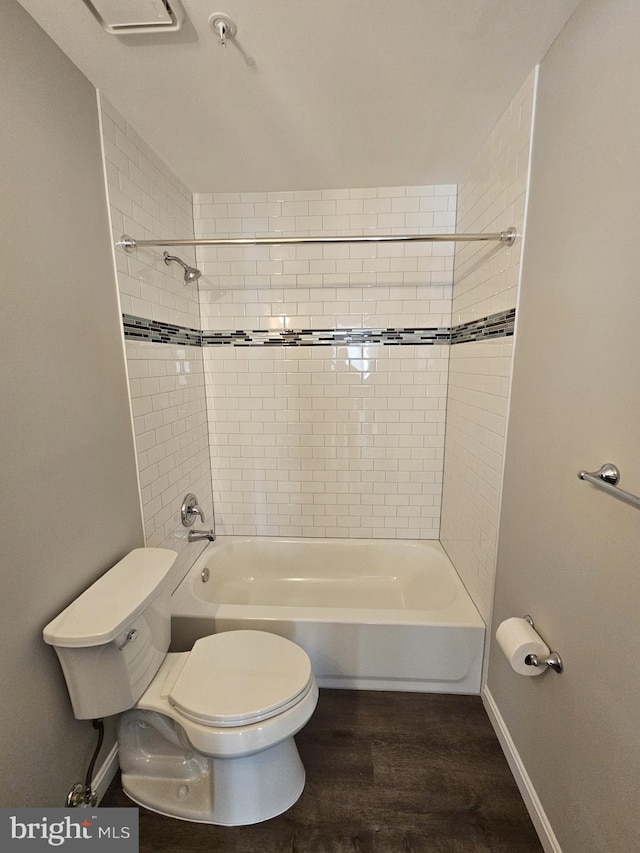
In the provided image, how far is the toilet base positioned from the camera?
1.19m

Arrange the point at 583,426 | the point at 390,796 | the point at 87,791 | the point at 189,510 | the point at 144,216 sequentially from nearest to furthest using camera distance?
the point at 583,426
the point at 87,791
the point at 390,796
the point at 144,216
the point at 189,510

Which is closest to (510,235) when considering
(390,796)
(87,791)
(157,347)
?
(157,347)

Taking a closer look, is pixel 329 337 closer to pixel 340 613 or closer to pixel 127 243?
pixel 127 243

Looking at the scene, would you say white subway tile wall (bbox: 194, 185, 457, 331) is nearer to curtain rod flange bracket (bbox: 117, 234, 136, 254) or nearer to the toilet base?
curtain rod flange bracket (bbox: 117, 234, 136, 254)

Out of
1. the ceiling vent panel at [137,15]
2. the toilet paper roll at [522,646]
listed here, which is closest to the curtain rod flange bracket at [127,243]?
the ceiling vent panel at [137,15]

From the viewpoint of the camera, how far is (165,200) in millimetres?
1729

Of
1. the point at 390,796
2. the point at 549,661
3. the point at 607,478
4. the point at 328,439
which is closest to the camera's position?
the point at 607,478

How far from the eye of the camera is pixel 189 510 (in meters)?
1.92

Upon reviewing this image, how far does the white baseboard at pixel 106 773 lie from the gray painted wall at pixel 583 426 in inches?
58.0

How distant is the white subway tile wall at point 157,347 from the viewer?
4.56ft

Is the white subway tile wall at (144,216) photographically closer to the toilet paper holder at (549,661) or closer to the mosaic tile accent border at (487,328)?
the mosaic tile accent border at (487,328)

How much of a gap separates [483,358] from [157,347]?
4.89ft

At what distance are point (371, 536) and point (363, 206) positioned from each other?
198cm

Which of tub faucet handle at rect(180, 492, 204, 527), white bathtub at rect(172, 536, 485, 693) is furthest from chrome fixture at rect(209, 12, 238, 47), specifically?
white bathtub at rect(172, 536, 485, 693)
